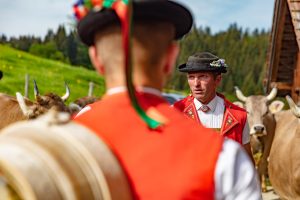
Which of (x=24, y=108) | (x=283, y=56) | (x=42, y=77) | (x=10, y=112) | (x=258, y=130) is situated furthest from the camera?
(x=42, y=77)

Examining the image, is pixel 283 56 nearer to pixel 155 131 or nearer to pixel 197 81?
pixel 197 81

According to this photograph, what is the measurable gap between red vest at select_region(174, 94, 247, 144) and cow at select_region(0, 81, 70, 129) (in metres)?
2.83

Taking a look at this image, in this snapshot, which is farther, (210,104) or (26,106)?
(26,106)

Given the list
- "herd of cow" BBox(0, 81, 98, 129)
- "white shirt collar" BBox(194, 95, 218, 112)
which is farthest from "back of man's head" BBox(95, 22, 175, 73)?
"herd of cow" BBox(0, 81, 98, 129)

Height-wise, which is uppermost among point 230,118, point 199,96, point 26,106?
point 199,96

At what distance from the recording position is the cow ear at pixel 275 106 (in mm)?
11350

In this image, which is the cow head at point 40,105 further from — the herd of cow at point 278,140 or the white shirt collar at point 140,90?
the white shirt collar at point 140,90

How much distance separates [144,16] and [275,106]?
10021 millimetres

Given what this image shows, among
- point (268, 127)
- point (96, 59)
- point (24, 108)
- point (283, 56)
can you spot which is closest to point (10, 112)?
point (24, 108)

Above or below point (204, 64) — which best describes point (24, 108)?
below

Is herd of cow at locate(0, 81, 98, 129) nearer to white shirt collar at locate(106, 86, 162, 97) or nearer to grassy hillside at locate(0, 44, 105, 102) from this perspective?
white shirt collar at locate(106, 86, 162, 97)

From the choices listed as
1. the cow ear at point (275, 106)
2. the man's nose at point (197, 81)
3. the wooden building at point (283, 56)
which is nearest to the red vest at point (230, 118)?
the man's nose at point (197, 81)

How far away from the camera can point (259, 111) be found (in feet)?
35.6

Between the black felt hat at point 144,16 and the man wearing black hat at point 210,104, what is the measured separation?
3.30m
